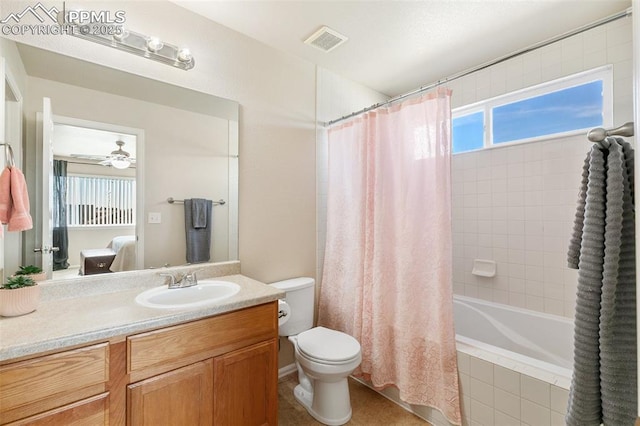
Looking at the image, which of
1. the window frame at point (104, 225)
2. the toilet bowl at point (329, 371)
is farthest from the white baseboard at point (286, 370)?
the window frame at point (104, 225)

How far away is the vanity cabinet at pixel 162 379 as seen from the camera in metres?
0.96

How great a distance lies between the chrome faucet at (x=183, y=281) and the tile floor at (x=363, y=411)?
1.01 m

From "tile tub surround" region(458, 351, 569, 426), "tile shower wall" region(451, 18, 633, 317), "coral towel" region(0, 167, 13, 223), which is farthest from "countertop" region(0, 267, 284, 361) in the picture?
"tile shower wall" region(451, 18, 633, 317)

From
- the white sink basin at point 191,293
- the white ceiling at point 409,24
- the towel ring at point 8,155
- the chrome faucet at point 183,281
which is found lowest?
the white sink basin at point 191,293

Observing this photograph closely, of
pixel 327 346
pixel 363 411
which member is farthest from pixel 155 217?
pixel 363 411

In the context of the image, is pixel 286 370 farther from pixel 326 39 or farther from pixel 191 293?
pixel 326 39

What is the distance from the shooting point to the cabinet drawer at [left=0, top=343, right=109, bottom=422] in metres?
0.92

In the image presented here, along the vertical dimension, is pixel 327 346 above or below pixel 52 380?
below

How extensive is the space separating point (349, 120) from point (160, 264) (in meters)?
1.66

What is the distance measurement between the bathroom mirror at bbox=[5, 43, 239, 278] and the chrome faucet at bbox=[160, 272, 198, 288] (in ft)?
0.45

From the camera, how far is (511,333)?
2367mm

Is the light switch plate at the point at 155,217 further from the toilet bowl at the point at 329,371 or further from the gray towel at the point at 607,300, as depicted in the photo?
the gray towel at the point at 607,300

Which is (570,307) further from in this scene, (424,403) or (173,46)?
(173,46)

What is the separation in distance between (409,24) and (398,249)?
1453 millimetres
